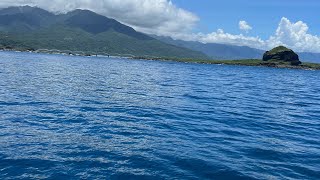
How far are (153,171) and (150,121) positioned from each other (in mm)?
14847

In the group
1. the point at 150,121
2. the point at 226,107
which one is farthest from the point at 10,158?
the point at 226,107

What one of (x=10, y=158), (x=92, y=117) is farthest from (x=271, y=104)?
(x=10, y=158)

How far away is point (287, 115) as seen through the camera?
4556cm

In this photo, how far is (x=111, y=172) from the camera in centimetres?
1995

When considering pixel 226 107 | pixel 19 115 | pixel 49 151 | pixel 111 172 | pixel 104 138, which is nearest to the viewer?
pixel 111 172

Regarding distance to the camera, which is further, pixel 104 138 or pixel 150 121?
pixel 150 121

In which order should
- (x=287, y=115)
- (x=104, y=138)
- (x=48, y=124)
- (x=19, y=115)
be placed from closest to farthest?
1. (x=104, y=138)
2. (x=48, y=124)
3. (x=19, y=115)
4. (x=287, y=115)

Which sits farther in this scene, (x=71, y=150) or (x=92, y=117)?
(x=92, y=117)

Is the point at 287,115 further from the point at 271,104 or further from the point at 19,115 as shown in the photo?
the point at 19,115

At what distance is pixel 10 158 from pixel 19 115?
13.9m

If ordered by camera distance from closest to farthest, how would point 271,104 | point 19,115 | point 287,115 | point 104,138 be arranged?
point 104,138 < point 19,115 < point 287,115 < point 271,104

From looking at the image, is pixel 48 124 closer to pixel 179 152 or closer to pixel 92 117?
pixel 92 117

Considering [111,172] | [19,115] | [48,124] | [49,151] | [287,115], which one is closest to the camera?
[111,172]

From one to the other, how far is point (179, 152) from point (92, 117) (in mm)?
14316
